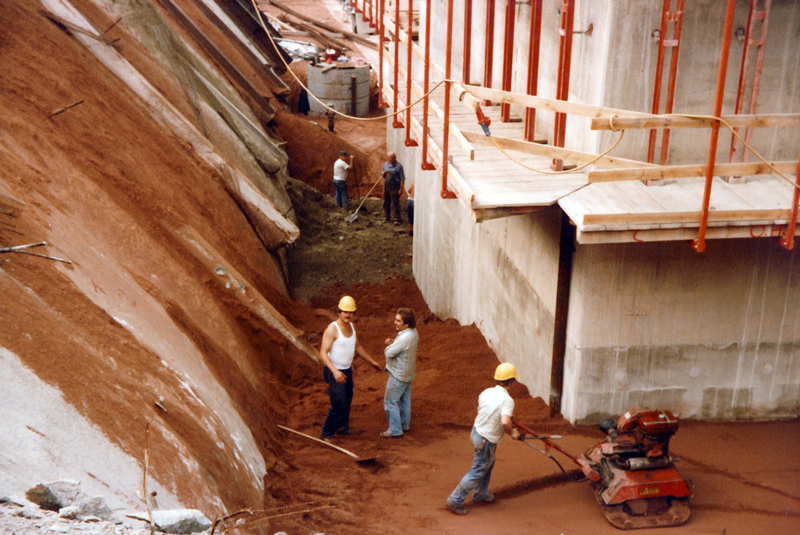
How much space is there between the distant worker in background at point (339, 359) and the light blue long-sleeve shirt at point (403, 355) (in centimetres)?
22

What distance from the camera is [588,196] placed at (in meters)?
6.98

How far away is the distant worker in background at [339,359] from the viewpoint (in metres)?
7.80

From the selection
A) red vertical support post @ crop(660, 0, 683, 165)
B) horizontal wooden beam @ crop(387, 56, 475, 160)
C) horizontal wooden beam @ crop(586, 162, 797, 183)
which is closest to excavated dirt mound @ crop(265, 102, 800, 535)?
horizontal wooden beam @ crop(586, 162, 797, 183)

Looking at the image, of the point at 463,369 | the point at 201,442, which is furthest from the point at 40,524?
the point at 463,369

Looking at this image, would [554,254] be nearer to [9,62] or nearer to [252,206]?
[252,206]

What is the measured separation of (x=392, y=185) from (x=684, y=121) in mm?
12864

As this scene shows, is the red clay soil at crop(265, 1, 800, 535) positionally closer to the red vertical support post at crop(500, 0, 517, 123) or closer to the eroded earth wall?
the eroded earth wall

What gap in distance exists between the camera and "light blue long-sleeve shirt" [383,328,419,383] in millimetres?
7910

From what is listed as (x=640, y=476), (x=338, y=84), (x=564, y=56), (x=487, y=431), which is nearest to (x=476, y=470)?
(x=487, y=431)

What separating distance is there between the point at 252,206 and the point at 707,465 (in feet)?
26.7

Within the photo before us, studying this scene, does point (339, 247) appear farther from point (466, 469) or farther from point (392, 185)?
point (466, 469)

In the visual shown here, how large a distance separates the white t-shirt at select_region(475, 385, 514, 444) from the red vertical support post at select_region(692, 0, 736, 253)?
215 cm

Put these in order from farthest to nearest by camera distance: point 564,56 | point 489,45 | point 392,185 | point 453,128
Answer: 1. point 392,185
2. point 489,45
3. point 453,128
4. point 564,56

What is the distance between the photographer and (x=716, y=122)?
6.27 metres
